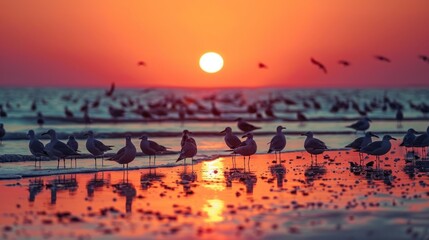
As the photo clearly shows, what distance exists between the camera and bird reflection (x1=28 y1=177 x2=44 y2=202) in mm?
14695

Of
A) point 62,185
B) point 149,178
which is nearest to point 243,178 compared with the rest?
point 149,178

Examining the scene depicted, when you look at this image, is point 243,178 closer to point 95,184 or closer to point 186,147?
point 95,184

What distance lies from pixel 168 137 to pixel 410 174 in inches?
678

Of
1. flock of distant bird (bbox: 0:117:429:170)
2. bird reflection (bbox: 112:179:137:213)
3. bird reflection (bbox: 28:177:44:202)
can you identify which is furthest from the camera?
flock of distant bird (bbox: 0:117:429:170)

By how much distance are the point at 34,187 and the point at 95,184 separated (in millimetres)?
1267

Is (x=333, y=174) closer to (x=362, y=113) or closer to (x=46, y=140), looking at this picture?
(x=46, y=140)

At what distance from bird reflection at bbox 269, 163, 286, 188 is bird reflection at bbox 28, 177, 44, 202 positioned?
4783mm

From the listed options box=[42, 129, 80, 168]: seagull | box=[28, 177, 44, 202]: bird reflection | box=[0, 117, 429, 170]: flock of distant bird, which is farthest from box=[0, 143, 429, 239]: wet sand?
Result: box=[42, 129, 80, 168]: seagull

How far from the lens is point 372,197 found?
1432 centimetres

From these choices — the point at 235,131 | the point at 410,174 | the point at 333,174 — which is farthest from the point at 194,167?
the point at 235,131

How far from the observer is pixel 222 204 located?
13.7 metres

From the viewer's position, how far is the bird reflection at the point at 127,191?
13754 millimetres

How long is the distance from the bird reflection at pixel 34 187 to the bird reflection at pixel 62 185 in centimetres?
20

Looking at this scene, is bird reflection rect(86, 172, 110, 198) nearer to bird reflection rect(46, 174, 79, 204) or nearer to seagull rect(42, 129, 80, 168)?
bird reflection rect(46, 174, 79, 204)
